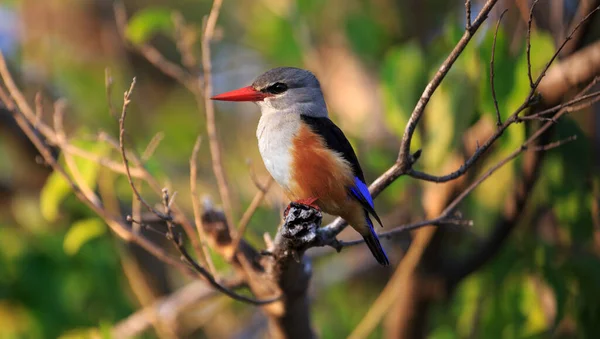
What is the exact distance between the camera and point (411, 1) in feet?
20.1

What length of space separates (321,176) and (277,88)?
0.57 m

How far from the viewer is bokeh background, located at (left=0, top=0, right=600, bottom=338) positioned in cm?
330

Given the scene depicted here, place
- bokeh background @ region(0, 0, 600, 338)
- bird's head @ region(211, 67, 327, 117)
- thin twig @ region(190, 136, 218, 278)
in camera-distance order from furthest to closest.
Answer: bokeh background @ region(0, 0, 600, 338) < bird's head @ region(211, 67, 327, 117) < thin twig @ region(190, 136, 218, 278)

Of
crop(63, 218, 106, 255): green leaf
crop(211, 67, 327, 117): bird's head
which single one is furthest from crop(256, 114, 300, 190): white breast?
crop(63, 218, 106, 255): green leaf

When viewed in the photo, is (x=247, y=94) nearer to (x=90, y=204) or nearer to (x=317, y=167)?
(x=317, y=167)

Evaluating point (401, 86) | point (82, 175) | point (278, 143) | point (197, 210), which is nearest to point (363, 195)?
point (278, 143)

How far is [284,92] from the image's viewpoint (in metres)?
3.12

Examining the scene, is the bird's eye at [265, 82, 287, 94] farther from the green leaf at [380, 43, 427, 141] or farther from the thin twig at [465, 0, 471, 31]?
the thin twig at [465, 0, 471, 31]

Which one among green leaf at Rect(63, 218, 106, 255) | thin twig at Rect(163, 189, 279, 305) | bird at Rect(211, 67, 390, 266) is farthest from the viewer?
green leaf at Rect(63, 218, 106, 255)

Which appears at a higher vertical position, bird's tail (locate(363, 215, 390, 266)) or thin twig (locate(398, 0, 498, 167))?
thin twig (locate(398, 0, 498, 167))

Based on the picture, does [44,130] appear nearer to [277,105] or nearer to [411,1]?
[277,105]

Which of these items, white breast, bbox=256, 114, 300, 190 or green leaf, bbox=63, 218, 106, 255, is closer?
white breast, bbox=256, 114, 300, 190

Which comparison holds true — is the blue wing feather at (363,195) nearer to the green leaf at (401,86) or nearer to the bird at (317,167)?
the bird at (317,167)

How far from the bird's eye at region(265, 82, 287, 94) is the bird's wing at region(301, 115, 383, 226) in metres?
0.23
